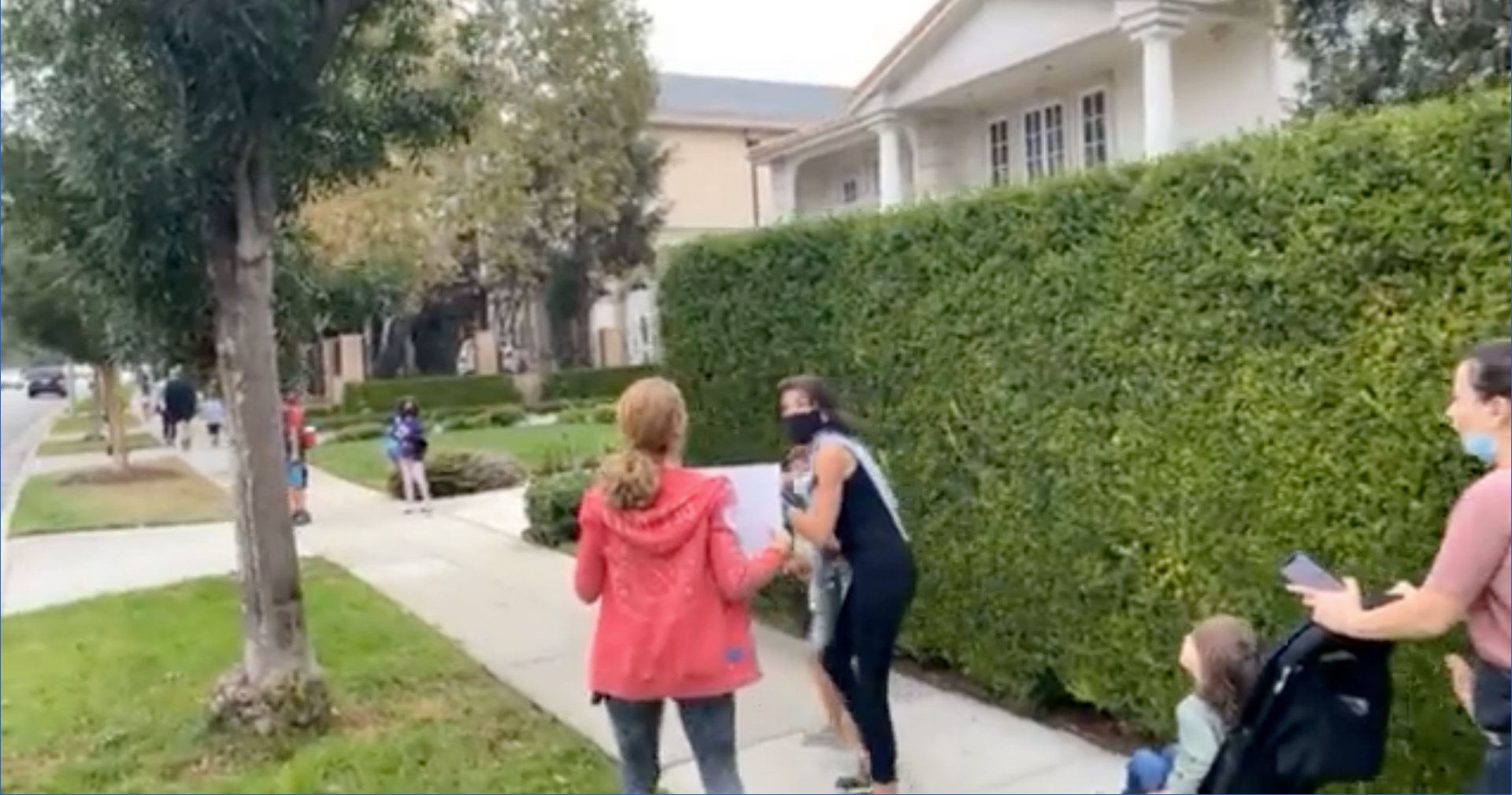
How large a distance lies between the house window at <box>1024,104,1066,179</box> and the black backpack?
1740cm

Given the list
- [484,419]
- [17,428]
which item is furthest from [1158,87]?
[17,428]

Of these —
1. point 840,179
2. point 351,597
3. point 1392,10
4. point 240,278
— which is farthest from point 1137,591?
point 840,179

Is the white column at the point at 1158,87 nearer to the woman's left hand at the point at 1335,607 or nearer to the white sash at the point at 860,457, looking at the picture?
the white sash at the point at 860,457

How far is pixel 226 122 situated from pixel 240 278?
0.70 m

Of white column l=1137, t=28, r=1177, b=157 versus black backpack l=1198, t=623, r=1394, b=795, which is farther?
white column l=1137, t=28, r=1177, b=157

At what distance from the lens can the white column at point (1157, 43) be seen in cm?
1650

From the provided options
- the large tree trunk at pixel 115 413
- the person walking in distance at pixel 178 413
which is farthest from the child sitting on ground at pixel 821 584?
the person walking in distance at pixel 178 413

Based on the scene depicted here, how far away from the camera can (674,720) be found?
265 inches

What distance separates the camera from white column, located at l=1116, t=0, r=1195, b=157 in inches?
650

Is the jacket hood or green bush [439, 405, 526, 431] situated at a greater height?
the jacket hood

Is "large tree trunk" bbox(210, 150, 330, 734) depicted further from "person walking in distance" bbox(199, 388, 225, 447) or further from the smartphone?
"person walking in distance" bbox(199, 388, 225, 447)

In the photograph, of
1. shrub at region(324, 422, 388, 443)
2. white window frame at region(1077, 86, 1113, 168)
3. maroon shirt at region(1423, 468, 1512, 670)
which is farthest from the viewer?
shrub at region(324, 422, 388, 443)

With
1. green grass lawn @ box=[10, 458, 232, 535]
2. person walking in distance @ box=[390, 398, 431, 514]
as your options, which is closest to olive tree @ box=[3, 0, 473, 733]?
person walking in distance @ box=[390, 398, 431, 514]

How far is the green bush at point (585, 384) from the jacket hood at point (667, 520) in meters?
32.6
